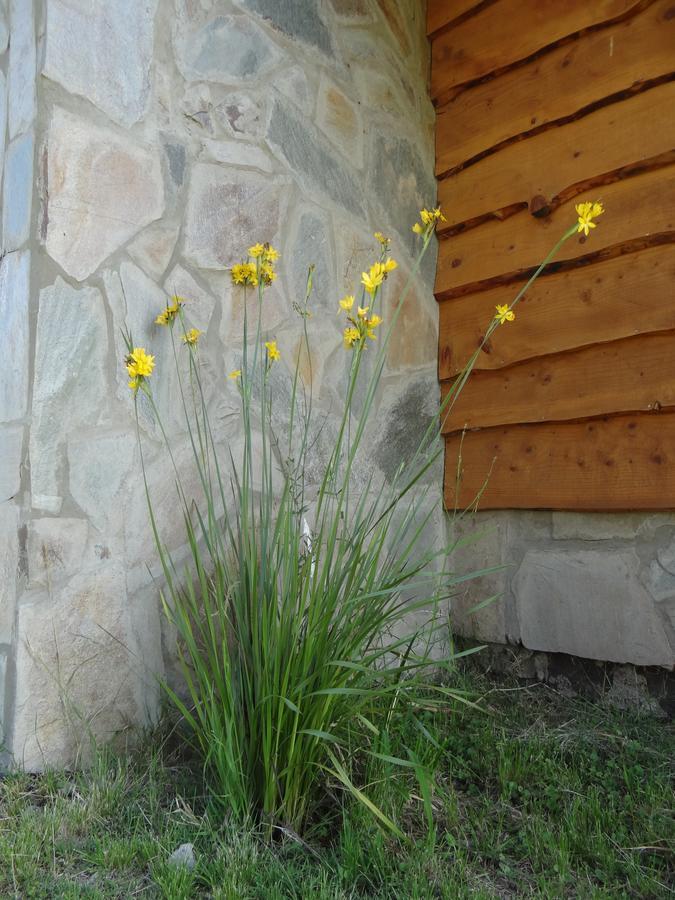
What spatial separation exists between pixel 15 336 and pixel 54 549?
0.54m

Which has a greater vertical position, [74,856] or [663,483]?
[663,483]

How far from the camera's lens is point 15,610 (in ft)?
6.37

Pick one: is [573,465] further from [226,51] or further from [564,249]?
[226,51]

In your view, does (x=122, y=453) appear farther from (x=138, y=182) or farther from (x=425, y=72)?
(x=425, y=72)

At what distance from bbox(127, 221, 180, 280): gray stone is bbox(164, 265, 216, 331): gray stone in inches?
1.6

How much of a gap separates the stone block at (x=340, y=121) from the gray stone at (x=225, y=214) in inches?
14.2

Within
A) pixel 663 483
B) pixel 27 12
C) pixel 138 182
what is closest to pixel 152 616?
pixel 138 182

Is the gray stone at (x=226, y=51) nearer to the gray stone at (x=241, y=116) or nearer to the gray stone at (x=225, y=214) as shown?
the gray stone at (x=241, y=116)

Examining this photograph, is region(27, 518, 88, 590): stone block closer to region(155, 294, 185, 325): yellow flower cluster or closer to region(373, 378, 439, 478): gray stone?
region(155, 294, 185, 325): yellow flower cluster

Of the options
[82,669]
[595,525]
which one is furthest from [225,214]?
[595,525]

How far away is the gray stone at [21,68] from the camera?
2070 mm

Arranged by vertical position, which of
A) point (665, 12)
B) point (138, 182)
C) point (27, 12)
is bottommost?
point (138, 182)

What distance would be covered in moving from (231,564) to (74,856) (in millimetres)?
654

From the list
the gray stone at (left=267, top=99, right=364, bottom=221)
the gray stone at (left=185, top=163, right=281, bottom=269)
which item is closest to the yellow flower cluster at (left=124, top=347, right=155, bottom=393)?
the gray stone at (left=185, top=163, right=281, bottom=269)
